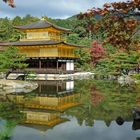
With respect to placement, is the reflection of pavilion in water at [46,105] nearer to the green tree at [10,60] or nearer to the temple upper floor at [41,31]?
the green tree at [10,60]

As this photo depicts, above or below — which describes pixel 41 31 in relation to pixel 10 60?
above

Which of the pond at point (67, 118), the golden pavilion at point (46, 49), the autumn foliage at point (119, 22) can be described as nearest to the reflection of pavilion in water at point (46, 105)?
the pond at point (67, 118)

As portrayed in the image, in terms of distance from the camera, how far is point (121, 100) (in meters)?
24.2

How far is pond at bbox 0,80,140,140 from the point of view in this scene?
46.6 ft

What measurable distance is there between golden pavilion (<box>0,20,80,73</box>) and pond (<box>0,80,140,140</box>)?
919 inches

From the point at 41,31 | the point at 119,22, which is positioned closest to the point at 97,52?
the point at 41,31

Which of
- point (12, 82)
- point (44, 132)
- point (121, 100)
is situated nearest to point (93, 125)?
point (44, 132)

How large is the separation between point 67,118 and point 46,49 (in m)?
33.1

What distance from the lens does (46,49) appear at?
165 ft

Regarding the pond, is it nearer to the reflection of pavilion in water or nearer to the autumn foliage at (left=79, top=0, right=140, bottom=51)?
the reflection of pavilion in water

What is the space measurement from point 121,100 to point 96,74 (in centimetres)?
2801

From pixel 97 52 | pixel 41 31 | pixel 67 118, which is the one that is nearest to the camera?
pixel 67 118

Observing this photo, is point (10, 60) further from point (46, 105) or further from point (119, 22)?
point (119, 22)

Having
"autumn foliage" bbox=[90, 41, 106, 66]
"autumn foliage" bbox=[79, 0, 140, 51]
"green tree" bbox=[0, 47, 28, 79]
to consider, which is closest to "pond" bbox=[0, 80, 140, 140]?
"autumn foliage" bbox=[79, 0, 140, 51]
